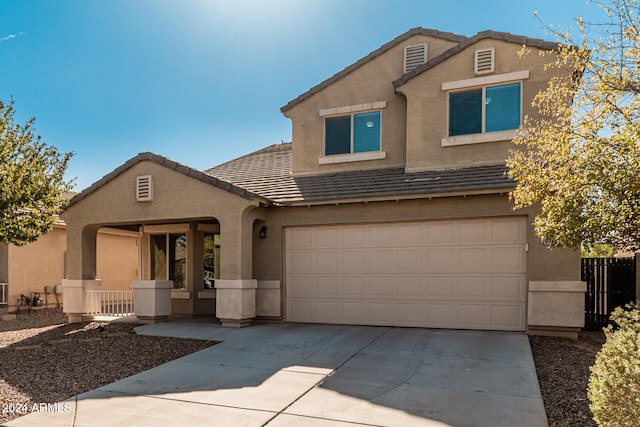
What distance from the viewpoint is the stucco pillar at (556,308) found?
28.7 feet

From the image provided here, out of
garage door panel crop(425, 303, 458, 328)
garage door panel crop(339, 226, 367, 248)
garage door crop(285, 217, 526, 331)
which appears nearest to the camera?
garage door crop(285, 217, 526, 331)

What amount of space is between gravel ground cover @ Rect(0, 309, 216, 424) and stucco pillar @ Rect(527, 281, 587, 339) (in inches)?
275

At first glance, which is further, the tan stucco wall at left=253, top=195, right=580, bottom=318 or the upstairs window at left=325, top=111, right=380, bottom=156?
the upstairs window at left=325, top=111, right=380, bottom=156

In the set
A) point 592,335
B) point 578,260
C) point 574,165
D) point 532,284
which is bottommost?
point 592,335

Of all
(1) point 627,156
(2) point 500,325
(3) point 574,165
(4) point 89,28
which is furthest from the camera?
(4) point 89,28

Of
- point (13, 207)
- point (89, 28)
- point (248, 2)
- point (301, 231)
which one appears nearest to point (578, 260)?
point (301, 231)

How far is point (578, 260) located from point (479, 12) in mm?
6612

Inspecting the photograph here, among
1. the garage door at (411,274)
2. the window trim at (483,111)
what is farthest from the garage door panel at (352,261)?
the window trim at (483,111)

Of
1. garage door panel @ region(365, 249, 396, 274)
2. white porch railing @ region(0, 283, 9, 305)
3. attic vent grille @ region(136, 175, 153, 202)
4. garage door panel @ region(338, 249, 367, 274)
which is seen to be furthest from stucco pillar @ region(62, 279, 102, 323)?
garage door panel @ region(365, 249, 396, 274)

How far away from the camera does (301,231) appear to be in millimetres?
11266

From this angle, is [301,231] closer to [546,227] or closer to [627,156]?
[546,227]

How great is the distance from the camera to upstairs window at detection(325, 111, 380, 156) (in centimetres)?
1212

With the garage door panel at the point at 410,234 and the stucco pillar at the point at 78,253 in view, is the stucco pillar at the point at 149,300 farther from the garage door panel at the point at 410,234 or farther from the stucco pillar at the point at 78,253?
the garage door panel at the point at 410,234

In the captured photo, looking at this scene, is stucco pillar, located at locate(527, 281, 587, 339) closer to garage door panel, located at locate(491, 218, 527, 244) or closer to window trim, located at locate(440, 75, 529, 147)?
garage door panel, located at locate(491, 218, 527, 244)
